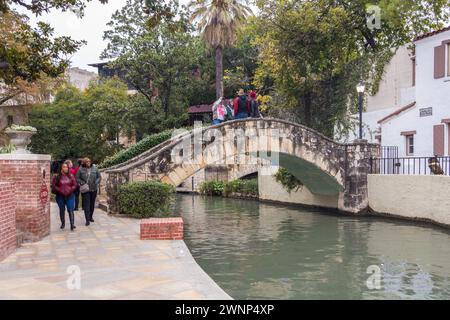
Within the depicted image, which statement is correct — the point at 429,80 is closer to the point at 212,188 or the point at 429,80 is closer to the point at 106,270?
the point at 106,270

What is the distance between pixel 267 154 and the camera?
19969mm

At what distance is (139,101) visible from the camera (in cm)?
3055

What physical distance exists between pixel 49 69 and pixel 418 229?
12.3 meters

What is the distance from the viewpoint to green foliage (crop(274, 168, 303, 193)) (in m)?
25.1

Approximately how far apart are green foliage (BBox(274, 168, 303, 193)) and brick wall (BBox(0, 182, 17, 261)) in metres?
17.5

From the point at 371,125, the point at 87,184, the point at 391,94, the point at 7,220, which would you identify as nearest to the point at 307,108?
the point at 371,125

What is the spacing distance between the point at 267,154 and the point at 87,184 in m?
8.97

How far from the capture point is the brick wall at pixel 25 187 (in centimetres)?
998

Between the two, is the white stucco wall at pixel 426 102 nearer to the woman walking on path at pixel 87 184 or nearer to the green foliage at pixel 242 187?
the green foliage at pixel 242 187

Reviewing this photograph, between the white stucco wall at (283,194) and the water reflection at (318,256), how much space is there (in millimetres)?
3305

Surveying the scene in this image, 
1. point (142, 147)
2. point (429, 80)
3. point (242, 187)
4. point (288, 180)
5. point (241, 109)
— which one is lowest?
point (242, 187)

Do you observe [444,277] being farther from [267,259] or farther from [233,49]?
[233,49]
